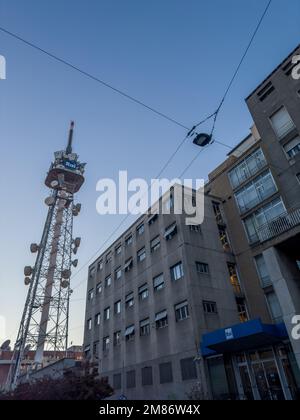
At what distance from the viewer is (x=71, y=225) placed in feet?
156

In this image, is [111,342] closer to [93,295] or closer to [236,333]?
[93,295]


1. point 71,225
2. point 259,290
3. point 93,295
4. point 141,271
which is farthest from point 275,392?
point 71,225

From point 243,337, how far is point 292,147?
47.7 feet

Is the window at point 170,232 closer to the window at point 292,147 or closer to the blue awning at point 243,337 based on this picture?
the blue awning at point 243,337

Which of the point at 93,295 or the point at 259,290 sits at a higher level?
the point at 93,295

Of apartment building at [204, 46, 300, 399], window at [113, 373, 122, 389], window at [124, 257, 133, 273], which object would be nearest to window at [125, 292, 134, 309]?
window at [124, 257, 133, 273]

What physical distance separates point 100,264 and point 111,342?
39.6 feet

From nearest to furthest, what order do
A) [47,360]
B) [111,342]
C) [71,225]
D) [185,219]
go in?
[185,219] → [111,342] → [47,360] → [71,225]

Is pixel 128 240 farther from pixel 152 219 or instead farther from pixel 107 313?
pixel 107 313

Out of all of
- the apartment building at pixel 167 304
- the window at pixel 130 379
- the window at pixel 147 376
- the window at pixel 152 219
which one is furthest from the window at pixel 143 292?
the window at pixel 130 379

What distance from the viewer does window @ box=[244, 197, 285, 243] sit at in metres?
23.4

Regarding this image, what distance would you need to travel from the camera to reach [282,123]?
23.8m

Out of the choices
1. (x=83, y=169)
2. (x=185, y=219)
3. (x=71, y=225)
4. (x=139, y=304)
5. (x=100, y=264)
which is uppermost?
(x=83, y=169)

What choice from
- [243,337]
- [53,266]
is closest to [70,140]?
[53,266]
